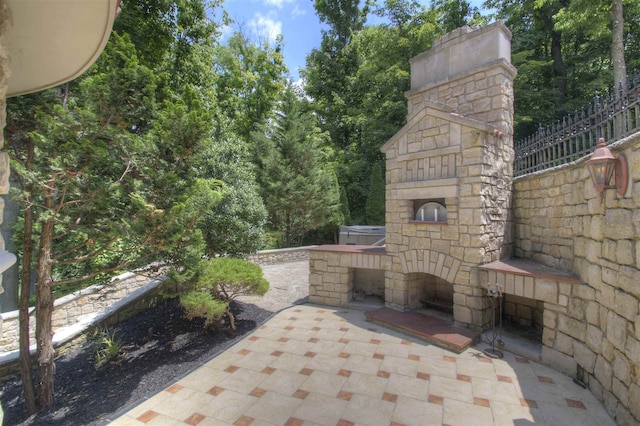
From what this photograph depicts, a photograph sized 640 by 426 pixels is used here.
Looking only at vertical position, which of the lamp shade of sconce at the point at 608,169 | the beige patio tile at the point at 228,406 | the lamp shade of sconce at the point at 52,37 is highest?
the lamp shade of sconce at the point at 52,37

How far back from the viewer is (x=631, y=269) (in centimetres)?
284

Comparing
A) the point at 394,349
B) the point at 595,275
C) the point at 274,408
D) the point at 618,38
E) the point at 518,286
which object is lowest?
the point at 274,408

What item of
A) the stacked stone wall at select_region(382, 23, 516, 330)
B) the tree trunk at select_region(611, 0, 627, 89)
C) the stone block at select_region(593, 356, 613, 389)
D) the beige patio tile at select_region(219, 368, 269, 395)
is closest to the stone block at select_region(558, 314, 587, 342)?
the stone block at select_region(593, 356, 613, 389)

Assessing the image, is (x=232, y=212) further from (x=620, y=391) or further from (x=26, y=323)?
(x=620, y=391)

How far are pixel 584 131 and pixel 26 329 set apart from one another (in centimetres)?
898

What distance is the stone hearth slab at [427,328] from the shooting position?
4812 mm

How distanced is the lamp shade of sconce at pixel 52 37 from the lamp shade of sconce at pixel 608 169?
14.4ft

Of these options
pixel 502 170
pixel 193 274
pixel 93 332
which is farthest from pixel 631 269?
pixel 93 332

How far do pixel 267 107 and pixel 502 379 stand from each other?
17423mm

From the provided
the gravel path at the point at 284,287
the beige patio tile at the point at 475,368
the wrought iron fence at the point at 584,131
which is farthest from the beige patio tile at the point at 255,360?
the wrought iron fence at the point at 584,131

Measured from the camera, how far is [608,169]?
3.10m

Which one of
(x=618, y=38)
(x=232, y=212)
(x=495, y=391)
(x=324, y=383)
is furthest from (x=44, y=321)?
(x=618, y=38)

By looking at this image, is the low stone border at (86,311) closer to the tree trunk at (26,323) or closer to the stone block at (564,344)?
the tree trunk at (26,323)

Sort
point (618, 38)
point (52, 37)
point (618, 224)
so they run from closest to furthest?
1. point (52, 37)
2. point (618, 224)
3. point (618, 38)
